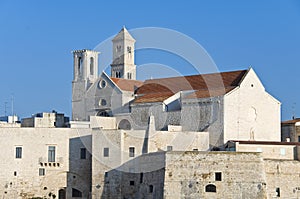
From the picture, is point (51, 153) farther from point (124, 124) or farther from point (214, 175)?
point (214, 175)

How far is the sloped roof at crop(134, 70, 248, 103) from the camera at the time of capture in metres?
66.9

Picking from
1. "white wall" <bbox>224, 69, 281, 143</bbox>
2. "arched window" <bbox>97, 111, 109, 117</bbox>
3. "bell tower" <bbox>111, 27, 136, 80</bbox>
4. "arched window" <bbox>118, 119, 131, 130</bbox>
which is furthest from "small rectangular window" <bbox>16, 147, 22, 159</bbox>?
"bell tower" <bbox>111, 27, 136, 80</bbox>

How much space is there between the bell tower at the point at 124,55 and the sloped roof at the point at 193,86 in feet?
40.7

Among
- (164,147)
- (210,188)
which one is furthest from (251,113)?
(210,188)

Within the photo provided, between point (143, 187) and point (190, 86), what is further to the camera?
point (190, 86)

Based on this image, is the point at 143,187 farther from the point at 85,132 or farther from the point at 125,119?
the point at 125,119

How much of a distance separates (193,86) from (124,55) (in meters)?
19.3

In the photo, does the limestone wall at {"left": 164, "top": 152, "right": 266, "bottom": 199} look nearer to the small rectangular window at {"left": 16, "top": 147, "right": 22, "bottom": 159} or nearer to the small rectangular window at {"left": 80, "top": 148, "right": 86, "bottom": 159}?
the small rectangular window at {"left": 80, "top": 148, "right": 86, "bottom": 159}

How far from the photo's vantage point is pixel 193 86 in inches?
2736

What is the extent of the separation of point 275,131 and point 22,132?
75.4 ft

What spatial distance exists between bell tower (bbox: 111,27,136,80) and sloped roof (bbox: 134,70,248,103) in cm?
1242

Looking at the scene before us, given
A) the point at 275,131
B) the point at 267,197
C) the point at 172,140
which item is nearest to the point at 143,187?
the point at 172,140

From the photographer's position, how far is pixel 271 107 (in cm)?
6888

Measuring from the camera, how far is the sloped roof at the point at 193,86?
6694 centimetres
